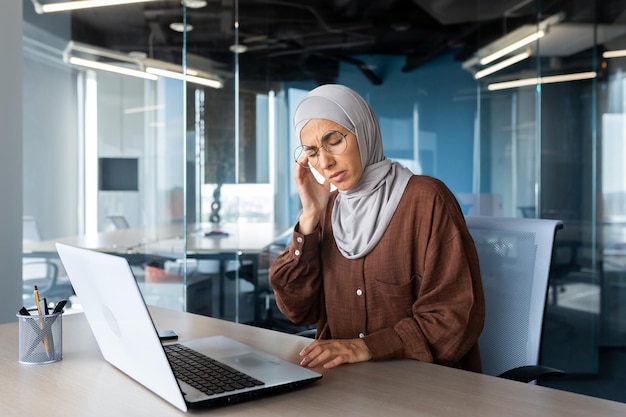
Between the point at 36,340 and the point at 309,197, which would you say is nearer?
the point at 36,340

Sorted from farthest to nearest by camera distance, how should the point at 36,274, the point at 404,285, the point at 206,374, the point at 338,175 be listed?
the point at 36,274 → the point at 338,175 → the point at 404,285 → the point at 206,374

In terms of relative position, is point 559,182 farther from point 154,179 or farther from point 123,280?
point 123,280

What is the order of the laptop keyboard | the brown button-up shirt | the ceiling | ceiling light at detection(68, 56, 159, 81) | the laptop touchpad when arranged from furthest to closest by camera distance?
the ceiling
ceiling light at detection(68, 56, 159, 81)
the brown button-up shirt
the laptop touchpad
the laptop keyboard

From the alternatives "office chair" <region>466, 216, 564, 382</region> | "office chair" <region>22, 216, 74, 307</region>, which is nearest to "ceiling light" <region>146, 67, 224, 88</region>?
"office chair" <region>22, 216, 74, 307</region>

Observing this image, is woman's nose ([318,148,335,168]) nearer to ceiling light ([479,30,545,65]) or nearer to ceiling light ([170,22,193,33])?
ceiling light ([170,22,193,33])

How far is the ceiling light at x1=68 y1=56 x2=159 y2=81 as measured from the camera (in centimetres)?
390

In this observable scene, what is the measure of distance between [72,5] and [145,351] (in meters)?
3.46

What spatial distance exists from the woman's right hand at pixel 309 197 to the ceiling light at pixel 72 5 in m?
2.76

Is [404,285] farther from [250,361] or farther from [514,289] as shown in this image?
[250,361]

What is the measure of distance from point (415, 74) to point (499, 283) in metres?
4.02

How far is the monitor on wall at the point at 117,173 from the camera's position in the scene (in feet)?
12.9

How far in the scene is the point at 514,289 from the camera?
70.1 inches

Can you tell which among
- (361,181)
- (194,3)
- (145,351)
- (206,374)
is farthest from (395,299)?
(194,3)

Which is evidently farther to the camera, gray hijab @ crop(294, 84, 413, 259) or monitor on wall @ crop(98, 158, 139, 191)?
monitor on wall @ crop(98, 158, 139, 191)
